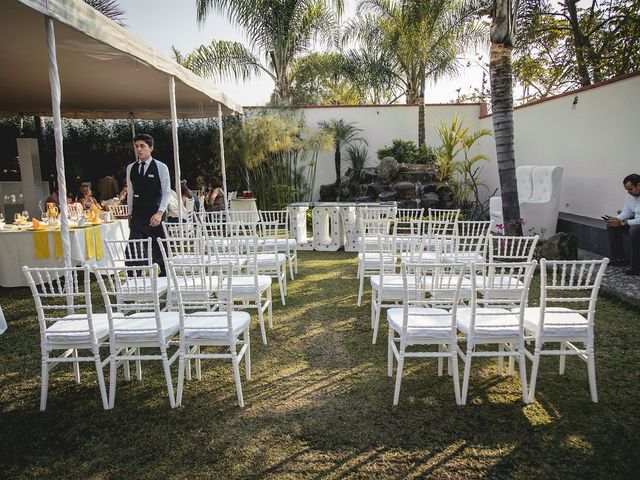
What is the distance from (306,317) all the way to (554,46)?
1300cm

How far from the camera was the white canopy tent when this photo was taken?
356 cm

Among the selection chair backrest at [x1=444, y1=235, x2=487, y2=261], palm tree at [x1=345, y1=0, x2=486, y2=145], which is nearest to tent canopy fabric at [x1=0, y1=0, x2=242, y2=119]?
chair backrest at [x1=444, y1=235, x2=487, y2=261]

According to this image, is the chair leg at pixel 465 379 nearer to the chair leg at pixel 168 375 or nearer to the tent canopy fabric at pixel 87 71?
the chair leg at pixel 168 375

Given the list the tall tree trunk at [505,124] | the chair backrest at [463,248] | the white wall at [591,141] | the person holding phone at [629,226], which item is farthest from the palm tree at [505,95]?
the chair backrest at [463,248]

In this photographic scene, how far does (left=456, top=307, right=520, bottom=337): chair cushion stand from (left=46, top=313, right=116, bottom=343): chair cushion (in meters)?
2.14

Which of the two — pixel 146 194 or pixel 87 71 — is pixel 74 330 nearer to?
pixel 146 194

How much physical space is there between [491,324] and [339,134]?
10051 millimetres

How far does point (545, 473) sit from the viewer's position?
2092 mm

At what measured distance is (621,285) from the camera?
191 inches

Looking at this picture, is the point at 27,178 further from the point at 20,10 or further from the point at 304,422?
the point at 304,422

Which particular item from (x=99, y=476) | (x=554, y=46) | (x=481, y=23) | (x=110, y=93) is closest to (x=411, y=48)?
(x=481, y=23)

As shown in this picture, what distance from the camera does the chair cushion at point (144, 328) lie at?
2691mm

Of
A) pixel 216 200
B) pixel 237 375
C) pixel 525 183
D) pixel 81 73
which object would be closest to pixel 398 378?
pixel 237 375

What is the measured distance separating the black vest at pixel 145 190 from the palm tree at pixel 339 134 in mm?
7700
